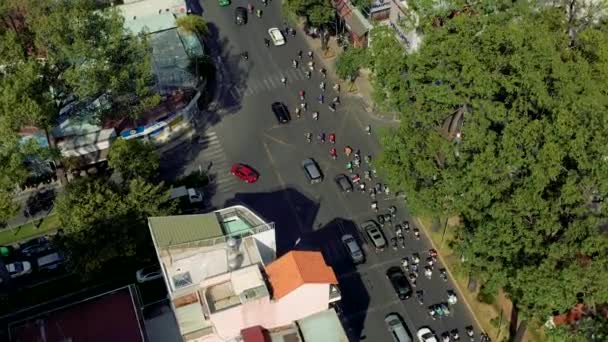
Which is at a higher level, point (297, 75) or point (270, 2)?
point (270, 2)

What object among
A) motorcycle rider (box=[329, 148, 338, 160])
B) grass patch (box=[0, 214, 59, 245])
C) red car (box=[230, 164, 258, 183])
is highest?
grass patch (box=[0, 214, 59, 245])

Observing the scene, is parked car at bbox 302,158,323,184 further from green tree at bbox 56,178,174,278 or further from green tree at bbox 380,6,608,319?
green tree at bbox 56,178,174,278

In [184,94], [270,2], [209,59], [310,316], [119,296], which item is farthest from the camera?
[270,2]

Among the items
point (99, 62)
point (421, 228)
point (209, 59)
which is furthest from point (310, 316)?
point (209, 59)

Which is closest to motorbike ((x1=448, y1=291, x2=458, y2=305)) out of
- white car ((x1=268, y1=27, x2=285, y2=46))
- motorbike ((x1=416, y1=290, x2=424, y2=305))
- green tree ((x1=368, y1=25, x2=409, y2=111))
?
motorbike ((x1=416, y1=290, x2=424, y2=305))

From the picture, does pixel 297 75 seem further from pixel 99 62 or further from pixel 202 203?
pixel 99 62

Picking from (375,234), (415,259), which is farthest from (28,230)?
(415,259)
